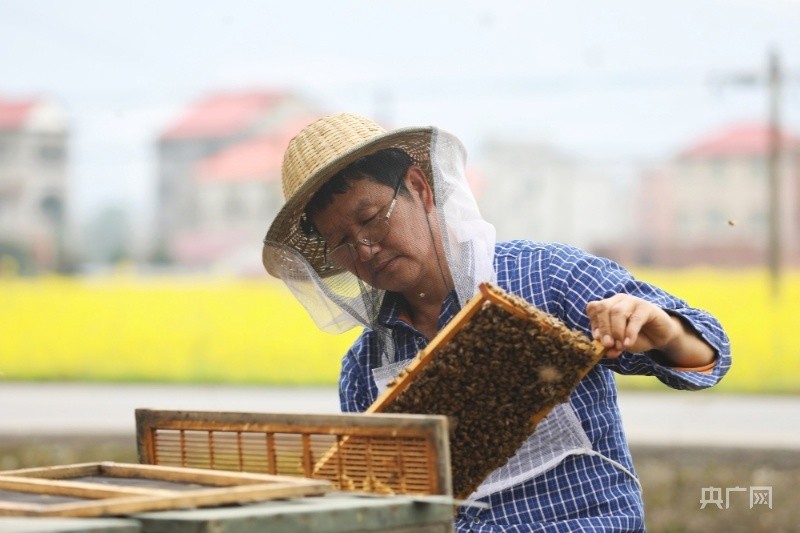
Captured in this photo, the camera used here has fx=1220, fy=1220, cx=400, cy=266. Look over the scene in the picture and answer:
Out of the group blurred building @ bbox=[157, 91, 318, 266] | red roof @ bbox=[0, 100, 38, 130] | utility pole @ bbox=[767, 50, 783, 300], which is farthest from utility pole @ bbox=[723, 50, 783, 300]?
red roof @ bbox=[0, 100, 38, 130]

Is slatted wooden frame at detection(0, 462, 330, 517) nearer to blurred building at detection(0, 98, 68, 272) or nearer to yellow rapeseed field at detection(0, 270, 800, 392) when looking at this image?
yellow rapeseed field at detection(0, 270, 800, 392)

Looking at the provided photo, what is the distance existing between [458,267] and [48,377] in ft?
52.6

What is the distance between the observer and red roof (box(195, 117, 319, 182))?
17.6 meters

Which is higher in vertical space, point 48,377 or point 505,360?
point 505,360

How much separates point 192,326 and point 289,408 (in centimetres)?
446

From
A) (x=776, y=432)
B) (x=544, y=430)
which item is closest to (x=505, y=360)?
(x=544, y=430)

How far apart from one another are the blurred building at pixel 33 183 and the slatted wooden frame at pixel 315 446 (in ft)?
50.8

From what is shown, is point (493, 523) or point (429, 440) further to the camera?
point (493, 523)

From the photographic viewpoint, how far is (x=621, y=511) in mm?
3072

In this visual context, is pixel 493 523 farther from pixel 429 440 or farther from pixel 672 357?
pixel 429 440

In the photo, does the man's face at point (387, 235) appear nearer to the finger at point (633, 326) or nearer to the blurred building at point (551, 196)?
the finger at point (633, 326)

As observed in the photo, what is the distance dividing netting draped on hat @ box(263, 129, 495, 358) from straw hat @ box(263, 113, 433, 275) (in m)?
0.03

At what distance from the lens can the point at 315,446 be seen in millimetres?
2553

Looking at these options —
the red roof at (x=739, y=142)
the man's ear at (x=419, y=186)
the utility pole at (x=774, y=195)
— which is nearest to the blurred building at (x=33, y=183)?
the red roof at (x=739, y=142)
